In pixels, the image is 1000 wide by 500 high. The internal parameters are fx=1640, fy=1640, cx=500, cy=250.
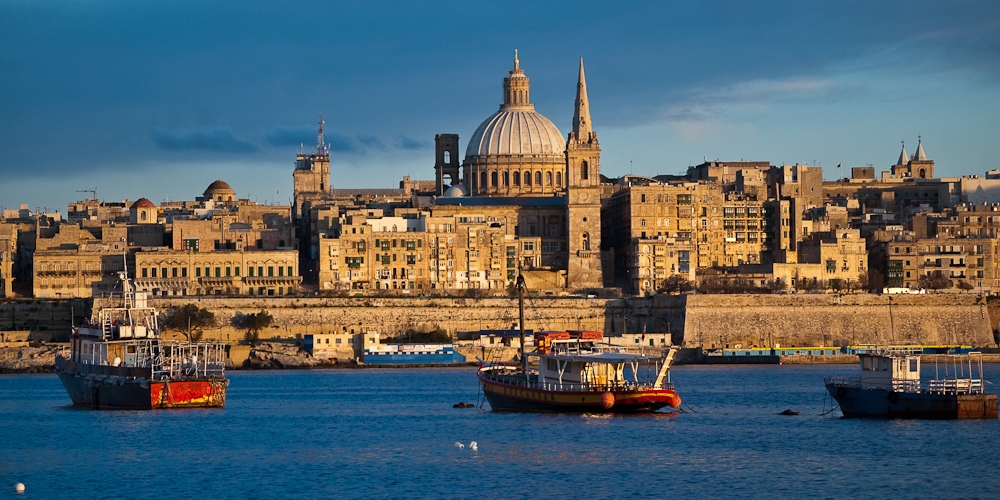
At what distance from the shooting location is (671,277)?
94812 millimetres

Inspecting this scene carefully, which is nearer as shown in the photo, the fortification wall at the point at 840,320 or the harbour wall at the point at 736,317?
the harbour wall at the point at 736,317

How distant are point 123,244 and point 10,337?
49.7ft

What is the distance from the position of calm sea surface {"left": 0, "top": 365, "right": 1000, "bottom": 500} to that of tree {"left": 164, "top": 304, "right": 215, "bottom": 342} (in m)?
27.7

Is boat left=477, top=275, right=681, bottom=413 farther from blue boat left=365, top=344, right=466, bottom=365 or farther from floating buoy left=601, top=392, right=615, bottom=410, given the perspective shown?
blue boat left=365, top=344, right=466, bottom=365

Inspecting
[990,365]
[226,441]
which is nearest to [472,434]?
[226,441]

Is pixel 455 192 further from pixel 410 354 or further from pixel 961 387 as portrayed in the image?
pixel 961 387

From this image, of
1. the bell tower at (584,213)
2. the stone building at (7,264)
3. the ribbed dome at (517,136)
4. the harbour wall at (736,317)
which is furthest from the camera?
the ribbed dome at (517,136)

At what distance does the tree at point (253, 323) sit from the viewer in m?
84.5

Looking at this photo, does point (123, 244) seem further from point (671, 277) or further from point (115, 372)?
point (115, 372)

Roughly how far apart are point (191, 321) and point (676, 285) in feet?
90.3

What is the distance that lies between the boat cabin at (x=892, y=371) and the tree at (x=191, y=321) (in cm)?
4575

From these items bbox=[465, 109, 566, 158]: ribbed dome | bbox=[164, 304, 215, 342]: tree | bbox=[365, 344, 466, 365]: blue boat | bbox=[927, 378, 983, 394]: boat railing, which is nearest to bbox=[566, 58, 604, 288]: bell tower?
bbox=[465, 109, 566, 158]: ribbed dome

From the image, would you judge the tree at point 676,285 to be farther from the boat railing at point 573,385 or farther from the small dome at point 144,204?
the boat railing at point 573,385

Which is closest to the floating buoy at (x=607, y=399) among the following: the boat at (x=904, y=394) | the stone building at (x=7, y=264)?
the boat at (x=904, y=394)
